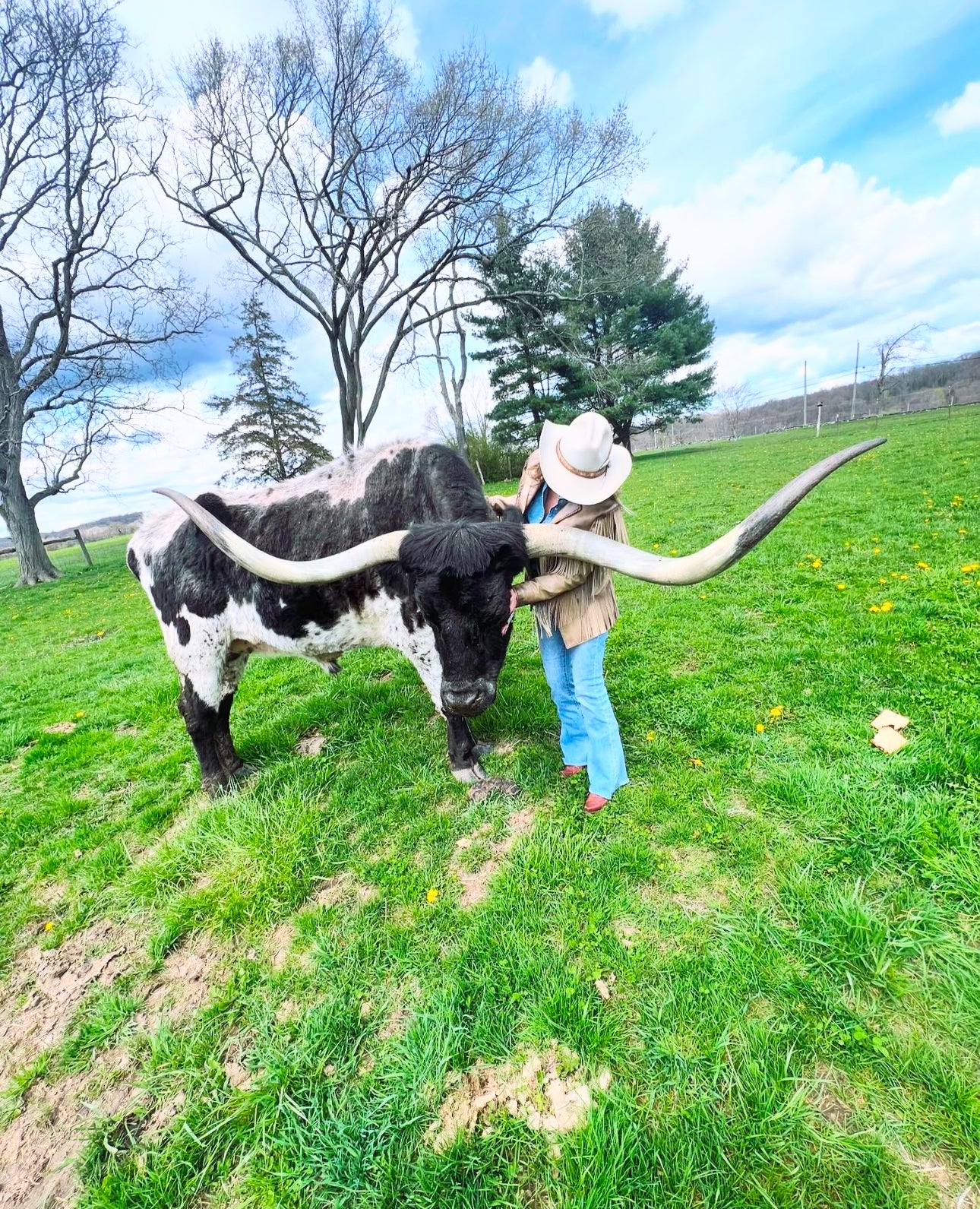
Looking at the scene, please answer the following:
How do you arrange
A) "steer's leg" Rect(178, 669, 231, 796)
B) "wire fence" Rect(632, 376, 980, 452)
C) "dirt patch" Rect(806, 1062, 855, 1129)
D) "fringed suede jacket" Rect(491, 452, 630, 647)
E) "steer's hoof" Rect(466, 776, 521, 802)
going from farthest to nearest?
"wire fence" Rect(632, 376, 980, 452) → "steer's leg" Rect(178, 669, 231, 796) → "steer's hoof" Rect(466, 776, 521, 802) → "fringed suede jacket" Rect(491, 452, 630, 647) → "dirt patch" Rect(806, 1062, 855, 1129)

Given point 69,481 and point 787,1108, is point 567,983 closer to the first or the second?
point 787,1108

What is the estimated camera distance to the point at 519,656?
564 centimetres

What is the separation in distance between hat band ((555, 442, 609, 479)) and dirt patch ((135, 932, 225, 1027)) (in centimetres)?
313

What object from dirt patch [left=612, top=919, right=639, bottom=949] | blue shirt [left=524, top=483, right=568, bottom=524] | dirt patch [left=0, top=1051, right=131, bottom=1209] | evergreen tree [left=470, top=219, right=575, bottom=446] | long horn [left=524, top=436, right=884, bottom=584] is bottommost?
dirt patch [left=0, top=1051, right=131, bottom=1209]

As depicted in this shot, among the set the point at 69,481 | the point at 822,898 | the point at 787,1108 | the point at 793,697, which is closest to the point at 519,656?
the point at 793,697

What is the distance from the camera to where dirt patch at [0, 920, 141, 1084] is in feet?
7.70

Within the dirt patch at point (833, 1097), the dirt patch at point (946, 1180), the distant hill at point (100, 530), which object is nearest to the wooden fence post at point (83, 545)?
the distant hill at point (100, 530)

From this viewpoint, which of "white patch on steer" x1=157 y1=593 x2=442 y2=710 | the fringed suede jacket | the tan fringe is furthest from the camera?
"white patch on steer" x1=157 y1=593 x2=442 y2=710

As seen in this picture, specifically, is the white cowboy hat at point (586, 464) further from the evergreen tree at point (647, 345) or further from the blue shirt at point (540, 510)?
the evergreen tree at point (647, 345)

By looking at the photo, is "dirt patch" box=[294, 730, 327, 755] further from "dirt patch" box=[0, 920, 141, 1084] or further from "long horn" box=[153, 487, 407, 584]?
"long horn" box=[153, 487, 407, 584]

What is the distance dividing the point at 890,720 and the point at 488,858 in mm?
2780

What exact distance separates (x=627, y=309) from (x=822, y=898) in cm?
3553

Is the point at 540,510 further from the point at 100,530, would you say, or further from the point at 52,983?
the point at 100,530

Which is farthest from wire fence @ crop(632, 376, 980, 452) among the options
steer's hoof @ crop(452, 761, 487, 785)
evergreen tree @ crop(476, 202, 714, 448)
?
steer's hoof @ crop(452, 761, 487, 785)
